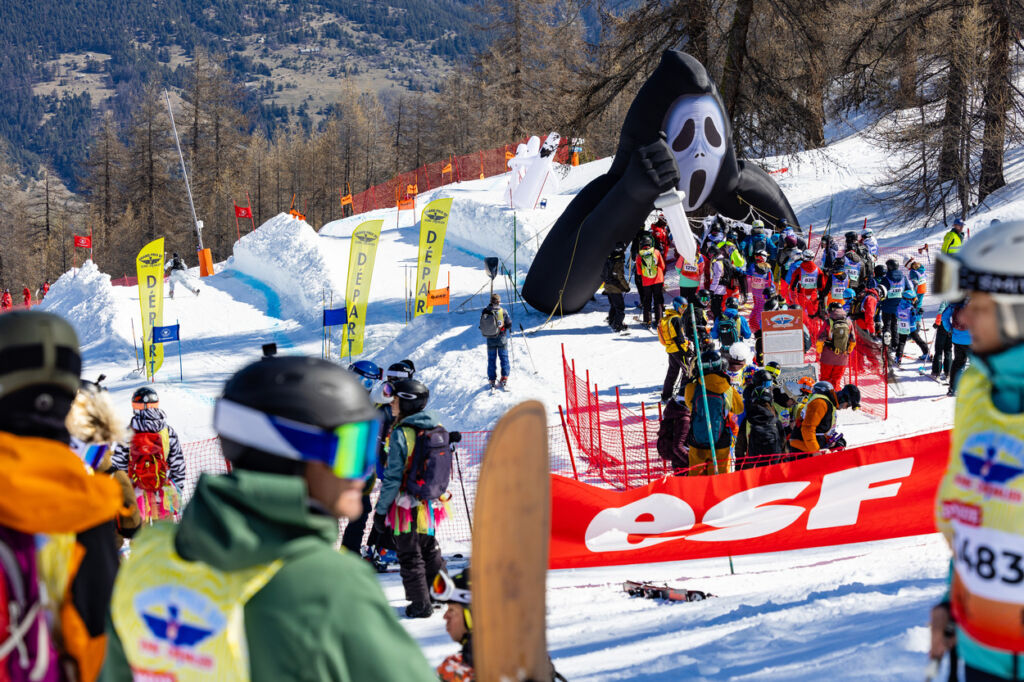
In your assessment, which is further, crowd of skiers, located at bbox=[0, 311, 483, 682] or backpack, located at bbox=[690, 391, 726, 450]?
backpack, located at bbox=[690, 391, 726, 450]

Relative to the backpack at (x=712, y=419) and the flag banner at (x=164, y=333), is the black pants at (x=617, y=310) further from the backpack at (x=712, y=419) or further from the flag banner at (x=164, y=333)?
the flag banner at (x=164, y=333)

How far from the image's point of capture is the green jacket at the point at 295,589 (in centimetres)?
154

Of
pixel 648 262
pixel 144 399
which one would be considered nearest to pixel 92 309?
pixel 648 262

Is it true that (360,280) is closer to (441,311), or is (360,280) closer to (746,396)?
(441,311)

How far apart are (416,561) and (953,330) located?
7128 millimetres

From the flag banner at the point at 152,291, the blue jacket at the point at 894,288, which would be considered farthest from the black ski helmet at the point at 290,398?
the flag banner at the point at 152,291

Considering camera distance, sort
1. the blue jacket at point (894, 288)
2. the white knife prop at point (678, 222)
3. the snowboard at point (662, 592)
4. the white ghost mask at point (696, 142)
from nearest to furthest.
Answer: the snowboard at point (662, 592) → the blue jacket at point (894, 288) → the white knife prop at point (678, 222) → the white ghost mask at point (696, 142)

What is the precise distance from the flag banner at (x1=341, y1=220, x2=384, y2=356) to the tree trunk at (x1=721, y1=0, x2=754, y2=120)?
10.1m

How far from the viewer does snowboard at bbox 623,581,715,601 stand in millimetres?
6078

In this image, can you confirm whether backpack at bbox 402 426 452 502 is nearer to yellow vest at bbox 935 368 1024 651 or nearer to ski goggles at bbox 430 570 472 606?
ski goggles at bbox 430 570 472 606

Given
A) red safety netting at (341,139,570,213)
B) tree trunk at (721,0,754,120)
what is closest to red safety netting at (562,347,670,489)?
tree trunk at (721,0,754,120)

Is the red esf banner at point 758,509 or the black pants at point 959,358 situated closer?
the red esf banner at point 758,509

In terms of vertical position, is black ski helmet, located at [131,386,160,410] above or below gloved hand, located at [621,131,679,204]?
below

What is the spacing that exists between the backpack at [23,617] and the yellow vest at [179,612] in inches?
18.6
